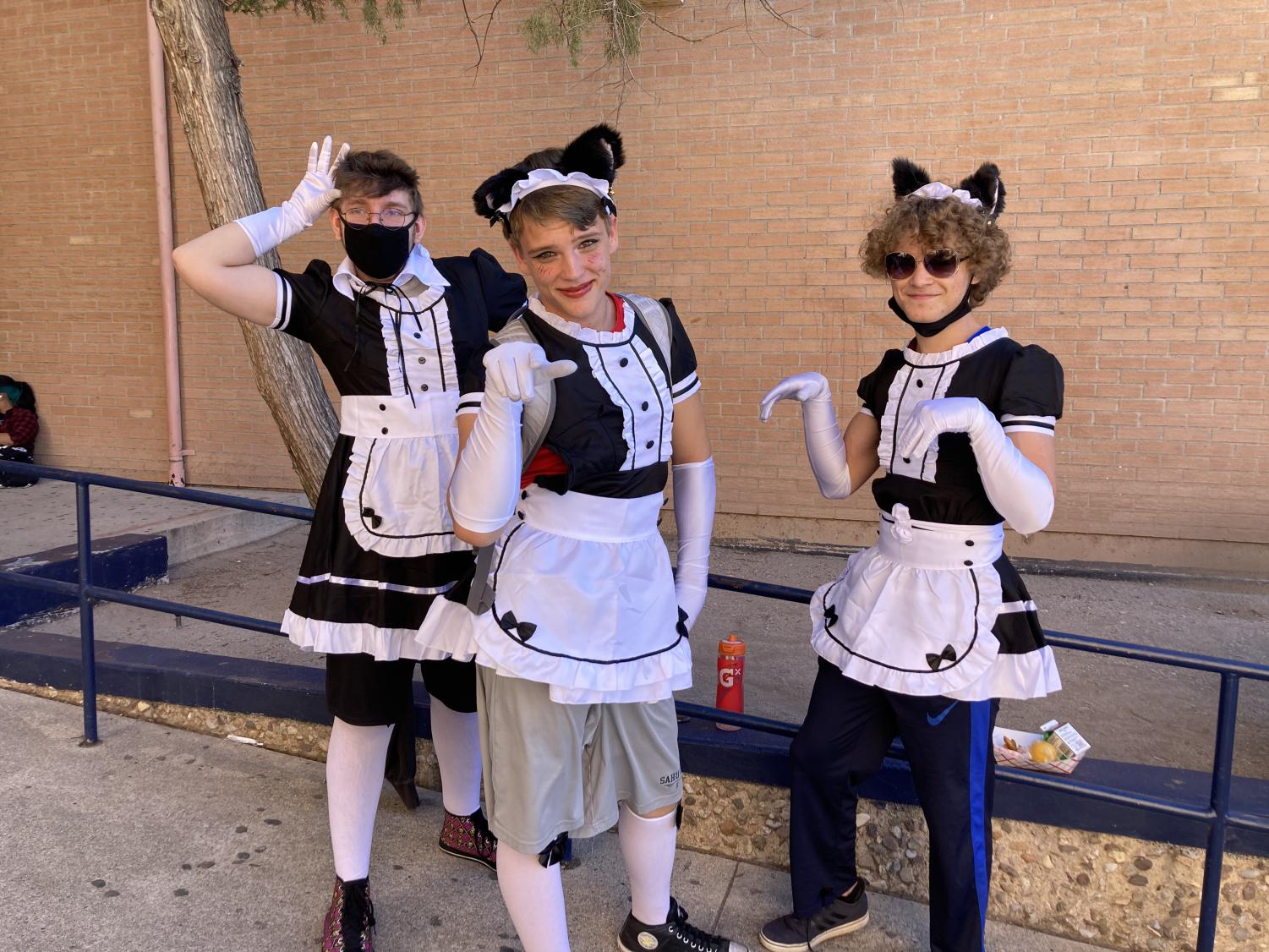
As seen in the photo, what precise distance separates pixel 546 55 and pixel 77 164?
424 centimetres

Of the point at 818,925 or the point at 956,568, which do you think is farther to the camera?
the point at 818,925

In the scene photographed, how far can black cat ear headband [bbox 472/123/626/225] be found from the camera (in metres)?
2.09

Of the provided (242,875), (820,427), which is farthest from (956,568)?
(242,875)

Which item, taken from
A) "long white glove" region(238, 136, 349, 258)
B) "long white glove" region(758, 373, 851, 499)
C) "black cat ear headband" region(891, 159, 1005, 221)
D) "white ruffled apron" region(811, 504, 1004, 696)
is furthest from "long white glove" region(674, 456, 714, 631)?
"long white glove" region(238, 136, 349, 258)

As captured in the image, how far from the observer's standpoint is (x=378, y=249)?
7.97 ft

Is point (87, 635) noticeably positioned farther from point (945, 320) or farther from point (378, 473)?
point (945, 320)

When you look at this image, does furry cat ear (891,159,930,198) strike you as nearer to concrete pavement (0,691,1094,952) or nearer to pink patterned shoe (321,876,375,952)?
concrete pavement (0,691,1094,952)

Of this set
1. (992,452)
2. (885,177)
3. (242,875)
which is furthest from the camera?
(885,177)

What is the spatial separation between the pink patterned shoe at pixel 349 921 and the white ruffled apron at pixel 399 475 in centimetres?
84

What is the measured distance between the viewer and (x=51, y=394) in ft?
29.5

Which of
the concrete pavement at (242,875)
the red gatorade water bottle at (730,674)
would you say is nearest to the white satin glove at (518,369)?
the concrete pavement at (242,875)

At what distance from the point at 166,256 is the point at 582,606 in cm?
A: 745

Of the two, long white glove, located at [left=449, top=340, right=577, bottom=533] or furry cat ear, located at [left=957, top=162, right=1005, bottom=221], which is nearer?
long white glove, located at [left=449, top=340, right=577, bottom=533]

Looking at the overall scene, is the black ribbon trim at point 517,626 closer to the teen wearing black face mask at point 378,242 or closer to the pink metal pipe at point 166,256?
the teen wearing black face mask at point 378,242
